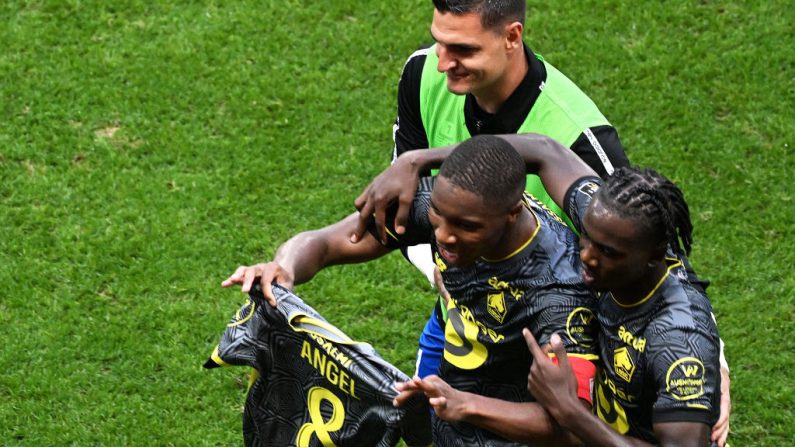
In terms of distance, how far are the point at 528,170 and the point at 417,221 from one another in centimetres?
48

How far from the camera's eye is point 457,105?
18.1 feet

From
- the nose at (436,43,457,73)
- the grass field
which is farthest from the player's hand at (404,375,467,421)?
the grass field

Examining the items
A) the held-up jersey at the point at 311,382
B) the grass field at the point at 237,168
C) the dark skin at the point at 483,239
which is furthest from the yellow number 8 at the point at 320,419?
the grass field at the point at 237,168

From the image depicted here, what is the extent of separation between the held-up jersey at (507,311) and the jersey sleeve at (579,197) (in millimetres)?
69

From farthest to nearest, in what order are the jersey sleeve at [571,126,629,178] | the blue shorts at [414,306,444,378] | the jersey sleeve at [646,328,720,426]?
the blue shorts at [414,306,444,378], the jersey sleeve at [571,126,629,178], the jersey sleeve at [646,328,720,426]

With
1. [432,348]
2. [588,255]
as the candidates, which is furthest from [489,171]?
[432,348]

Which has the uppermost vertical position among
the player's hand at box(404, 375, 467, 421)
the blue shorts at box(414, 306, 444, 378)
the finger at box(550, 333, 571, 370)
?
the finger at box(550, 333, 571, 370)

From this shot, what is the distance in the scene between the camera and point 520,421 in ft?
13.7

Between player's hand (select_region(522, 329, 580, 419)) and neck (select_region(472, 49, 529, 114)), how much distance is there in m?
1.55

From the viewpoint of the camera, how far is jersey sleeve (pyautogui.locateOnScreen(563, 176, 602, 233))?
451cm

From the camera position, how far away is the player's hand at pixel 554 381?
160 inches

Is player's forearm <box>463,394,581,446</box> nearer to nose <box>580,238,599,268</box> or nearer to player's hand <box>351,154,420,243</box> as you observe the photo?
nose <box>580,238,599,268</box>

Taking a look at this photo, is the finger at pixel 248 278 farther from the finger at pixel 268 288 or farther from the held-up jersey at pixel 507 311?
the held-up jersey at pixel 507 311

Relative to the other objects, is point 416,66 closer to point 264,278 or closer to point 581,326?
point 264,278
